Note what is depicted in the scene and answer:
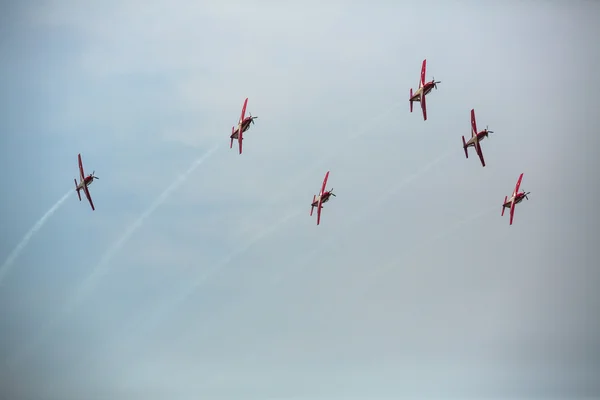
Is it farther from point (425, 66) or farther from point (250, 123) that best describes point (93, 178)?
point (425, 66)

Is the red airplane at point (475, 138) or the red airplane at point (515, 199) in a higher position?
the red airplane at point (475, 138)

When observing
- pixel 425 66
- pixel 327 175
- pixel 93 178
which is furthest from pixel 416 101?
pixel 93 178

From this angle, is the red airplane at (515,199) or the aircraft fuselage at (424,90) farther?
the red airplane at (515,199)

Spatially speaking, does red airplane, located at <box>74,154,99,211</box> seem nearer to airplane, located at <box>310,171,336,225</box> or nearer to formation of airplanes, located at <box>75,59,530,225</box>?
formation of airplanes, located at <box>75,59,530,225</box>

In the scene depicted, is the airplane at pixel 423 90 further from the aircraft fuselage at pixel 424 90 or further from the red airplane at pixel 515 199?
the red airplane at pixel 515 199

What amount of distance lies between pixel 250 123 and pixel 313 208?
234 inches

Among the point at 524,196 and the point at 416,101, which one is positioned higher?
the point at 416,101

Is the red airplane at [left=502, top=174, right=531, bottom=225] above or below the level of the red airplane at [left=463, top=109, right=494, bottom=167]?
below

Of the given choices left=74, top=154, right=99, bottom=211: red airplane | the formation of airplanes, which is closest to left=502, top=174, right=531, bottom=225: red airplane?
the formation of airplanes

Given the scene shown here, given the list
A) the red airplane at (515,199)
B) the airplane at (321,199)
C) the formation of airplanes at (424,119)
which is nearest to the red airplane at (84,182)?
the formation of airplanes at (424,119)

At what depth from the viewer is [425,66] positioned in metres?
39.6

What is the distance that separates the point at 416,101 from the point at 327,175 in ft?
18.8

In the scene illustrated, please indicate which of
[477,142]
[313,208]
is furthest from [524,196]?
[313,208]

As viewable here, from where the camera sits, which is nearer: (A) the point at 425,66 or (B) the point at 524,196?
(A) the point at 425,66
